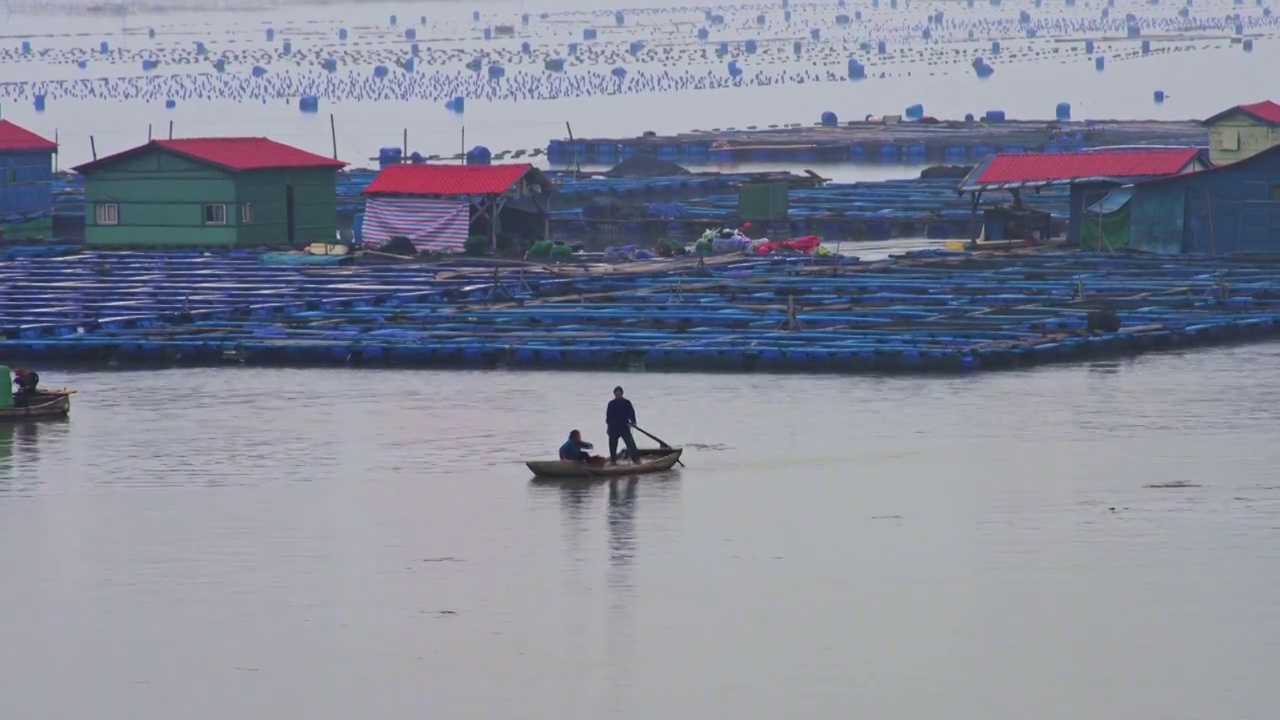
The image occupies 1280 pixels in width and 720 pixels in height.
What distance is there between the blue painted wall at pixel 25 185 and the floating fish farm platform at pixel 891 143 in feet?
108

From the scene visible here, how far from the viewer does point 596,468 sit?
2812cm

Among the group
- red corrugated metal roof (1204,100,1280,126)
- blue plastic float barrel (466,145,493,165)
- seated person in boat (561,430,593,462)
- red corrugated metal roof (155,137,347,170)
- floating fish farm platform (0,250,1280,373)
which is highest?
red corrugated metal roof (1204,100,1280,126)

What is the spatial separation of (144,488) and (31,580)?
5037 mm

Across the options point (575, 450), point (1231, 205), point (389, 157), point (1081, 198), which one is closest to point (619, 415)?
point (575, 450)

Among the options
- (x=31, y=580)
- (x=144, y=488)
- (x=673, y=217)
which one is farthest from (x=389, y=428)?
(x=673, y=217)

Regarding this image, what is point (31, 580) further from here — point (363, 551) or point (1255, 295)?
point (1255, 295)

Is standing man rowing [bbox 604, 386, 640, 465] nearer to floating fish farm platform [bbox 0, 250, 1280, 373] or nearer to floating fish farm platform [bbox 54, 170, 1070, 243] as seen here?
floating fish farm platform [bbox 0, 250, 1280, 373]

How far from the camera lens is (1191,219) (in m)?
52.0

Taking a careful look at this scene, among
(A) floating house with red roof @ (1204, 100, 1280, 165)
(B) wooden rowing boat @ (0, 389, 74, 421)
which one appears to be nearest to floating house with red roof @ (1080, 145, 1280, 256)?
(A) floating house with red roof @ (1204, 100, 1280, 165)

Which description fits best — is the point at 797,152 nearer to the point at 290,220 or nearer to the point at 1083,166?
the point at 290,220

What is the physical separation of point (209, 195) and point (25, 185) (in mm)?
9975

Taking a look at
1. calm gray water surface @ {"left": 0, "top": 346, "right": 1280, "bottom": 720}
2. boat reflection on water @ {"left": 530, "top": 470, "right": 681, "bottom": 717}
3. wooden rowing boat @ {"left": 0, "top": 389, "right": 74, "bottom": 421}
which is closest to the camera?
calm gray water surface @ {"left": 0, "top": 346, "right": 1280, "bottom": 720}

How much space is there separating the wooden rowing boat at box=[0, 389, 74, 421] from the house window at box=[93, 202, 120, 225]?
23.7 m

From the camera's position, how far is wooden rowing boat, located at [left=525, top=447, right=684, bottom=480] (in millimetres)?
28141
